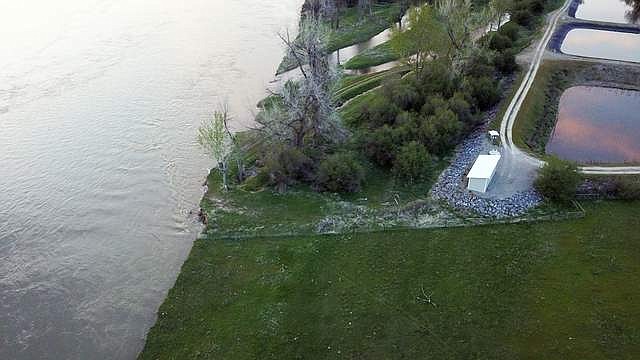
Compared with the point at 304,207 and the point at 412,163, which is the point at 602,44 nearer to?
the point at 412,163

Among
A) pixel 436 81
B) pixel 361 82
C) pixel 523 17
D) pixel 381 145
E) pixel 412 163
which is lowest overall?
pixel 412 163

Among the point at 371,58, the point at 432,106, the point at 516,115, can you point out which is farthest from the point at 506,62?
the point at 371,58

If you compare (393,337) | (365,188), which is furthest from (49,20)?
(393,337)

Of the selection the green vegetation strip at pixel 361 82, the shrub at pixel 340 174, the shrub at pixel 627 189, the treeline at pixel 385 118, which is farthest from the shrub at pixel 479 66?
the shrub at pixel 340 174

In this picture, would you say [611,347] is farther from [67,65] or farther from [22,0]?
[22,0]

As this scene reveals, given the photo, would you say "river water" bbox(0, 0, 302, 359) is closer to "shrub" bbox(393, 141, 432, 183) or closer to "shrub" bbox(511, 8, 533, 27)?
"shrub" bbox(393, 141, 432, 183)
